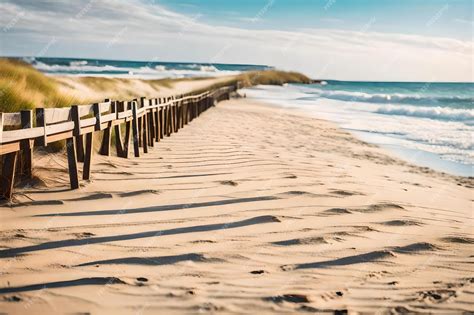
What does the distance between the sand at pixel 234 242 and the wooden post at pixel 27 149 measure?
0.34 metres

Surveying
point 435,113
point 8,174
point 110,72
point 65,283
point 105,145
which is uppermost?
point 110,72

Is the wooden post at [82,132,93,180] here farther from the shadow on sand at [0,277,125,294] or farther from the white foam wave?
the white foam wave

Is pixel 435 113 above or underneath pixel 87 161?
above

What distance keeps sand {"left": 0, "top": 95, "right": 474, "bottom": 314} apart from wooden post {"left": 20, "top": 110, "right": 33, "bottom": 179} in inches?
13.2

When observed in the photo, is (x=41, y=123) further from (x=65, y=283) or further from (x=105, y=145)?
(x=105, y=145)

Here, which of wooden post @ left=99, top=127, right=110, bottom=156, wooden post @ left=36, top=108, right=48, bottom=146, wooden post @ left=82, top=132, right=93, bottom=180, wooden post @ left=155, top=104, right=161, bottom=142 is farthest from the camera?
wooden post @ left=155, top=104, right=161, bottom=142

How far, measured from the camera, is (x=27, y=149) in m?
5.57

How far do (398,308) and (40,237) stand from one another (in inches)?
129

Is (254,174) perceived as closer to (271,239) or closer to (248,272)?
(271,239)

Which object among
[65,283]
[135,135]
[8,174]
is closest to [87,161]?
[8,174]

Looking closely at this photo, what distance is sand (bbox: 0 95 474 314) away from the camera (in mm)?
3367

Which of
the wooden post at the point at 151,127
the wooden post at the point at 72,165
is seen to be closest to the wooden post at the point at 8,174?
the wooden post at the point at 72,165

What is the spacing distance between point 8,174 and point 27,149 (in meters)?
0.47

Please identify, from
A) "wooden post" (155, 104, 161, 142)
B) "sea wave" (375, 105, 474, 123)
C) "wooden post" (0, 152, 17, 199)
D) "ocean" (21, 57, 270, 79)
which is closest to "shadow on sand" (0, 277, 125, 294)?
"wooden post" (0, 152, 17, 199)
